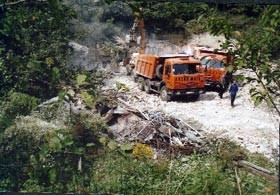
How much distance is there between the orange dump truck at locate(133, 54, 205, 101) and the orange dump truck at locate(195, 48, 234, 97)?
29 mm

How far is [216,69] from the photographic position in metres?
3.15

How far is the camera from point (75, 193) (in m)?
3.28

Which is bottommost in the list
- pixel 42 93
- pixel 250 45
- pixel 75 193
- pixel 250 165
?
pixel 75 193

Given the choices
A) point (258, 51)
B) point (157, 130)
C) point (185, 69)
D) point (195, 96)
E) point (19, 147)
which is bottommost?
point (19, 147)

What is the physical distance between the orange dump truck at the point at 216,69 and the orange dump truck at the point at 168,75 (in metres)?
0.03

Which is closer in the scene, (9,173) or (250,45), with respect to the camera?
(250,45)

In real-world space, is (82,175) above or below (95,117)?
below

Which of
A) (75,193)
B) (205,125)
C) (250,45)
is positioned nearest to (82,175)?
(75,193)

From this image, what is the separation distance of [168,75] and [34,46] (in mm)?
651

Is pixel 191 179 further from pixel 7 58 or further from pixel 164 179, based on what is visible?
pixel 7 58

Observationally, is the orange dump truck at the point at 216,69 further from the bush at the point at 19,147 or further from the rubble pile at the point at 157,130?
the bush at the point at 19,147

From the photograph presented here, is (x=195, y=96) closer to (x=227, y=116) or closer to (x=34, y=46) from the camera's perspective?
(x=227, y=116)

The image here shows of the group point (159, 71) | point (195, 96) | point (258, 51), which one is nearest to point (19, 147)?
point (159, 71)

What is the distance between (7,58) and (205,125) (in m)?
0.98
